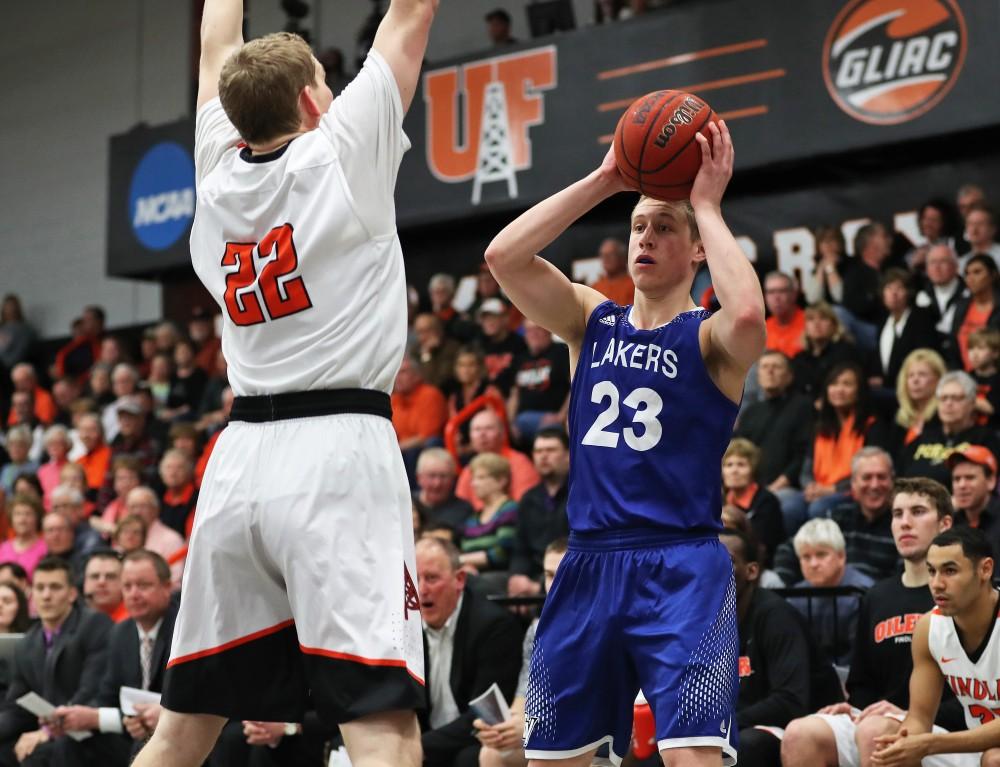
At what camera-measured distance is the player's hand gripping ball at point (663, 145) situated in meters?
4.35

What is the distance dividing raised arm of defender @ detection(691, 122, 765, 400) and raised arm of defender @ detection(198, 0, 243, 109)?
4.84 feet

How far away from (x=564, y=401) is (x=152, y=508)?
11.8 ft

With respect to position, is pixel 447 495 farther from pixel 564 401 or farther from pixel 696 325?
pixel 696 325

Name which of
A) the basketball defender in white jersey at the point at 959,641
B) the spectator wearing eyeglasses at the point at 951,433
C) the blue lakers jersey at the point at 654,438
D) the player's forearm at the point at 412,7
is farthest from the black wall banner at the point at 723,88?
the player's forearm at the point at 412,7

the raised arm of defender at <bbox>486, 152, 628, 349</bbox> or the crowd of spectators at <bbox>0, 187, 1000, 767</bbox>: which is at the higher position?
the raised arm of defender at <bbox>486, 152, 628, 349</bbox>

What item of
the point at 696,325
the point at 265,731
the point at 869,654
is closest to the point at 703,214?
the point at 696,325

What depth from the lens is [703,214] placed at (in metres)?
4.29

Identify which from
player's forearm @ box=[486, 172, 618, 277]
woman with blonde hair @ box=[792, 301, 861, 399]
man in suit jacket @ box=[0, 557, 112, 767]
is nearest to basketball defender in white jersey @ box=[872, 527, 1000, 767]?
player's forearm @ box=[486, 172, 618, 277]

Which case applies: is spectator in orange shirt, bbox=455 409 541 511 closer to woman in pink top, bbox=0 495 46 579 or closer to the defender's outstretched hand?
woman in pink top, bbox=0 495 46 579

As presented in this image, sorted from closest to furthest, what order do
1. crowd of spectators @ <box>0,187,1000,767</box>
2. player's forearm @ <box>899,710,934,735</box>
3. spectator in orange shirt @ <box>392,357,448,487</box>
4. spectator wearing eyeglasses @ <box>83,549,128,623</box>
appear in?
player's forearm @ <box>899,710,934,735</box>, crowd of spectators @ <box>0,187,1000,767</box>, spectator wearing eyeglasses @ <box>83,549,128,623</box>, spectator in orange shirt @ <box>392,357,448,487</box>

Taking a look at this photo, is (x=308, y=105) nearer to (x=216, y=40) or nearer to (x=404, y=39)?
(x=404, y=39)

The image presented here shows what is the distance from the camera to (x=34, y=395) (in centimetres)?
1742

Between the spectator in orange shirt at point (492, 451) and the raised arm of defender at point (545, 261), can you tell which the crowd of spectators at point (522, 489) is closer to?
the spectator in orange shirt at point (492, 451)

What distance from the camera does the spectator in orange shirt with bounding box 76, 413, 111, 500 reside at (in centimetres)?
1512
